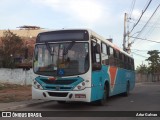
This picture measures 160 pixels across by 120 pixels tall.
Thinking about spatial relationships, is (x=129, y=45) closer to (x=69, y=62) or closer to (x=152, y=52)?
(x=69, y=62)

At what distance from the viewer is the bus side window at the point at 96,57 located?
602 inches

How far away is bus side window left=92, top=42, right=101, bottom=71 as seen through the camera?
602 inches

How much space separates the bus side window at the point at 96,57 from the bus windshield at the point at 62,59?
397 millimetres

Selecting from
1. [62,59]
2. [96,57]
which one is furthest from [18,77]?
[62,59]

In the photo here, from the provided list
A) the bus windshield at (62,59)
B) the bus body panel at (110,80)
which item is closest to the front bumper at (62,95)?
the bus body panel at (110,80)

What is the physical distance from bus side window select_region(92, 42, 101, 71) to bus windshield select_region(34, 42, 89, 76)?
40 centimetres

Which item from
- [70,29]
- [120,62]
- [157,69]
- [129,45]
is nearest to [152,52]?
[157,69]

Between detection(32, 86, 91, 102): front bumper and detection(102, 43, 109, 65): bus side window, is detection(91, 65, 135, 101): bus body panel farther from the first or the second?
detection(32, 86, 91, 102): front bumper

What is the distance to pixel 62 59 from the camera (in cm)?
1505

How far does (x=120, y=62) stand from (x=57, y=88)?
7.87 meters

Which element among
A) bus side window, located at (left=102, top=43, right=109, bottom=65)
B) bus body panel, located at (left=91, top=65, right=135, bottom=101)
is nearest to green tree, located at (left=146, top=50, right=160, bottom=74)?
bus body panel, located at (left=91, top=65, right=135, bottom=101)

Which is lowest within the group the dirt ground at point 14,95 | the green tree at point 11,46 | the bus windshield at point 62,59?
the dirt ground at point 14,95

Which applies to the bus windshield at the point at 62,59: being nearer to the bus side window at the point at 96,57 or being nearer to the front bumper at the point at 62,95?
the bus side window at the point at 96,57

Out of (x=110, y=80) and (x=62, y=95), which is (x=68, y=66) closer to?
(x=62, y=95)
